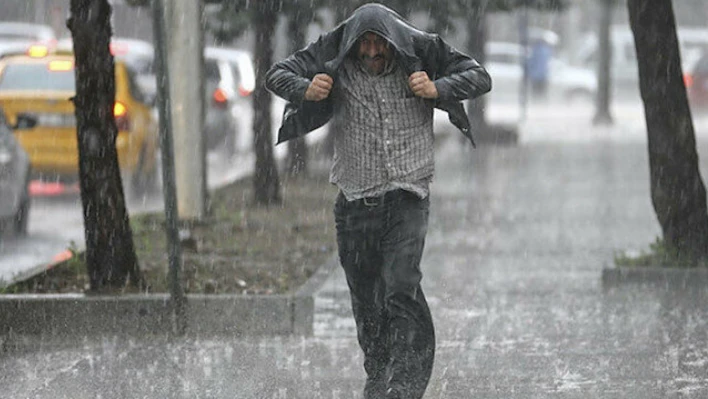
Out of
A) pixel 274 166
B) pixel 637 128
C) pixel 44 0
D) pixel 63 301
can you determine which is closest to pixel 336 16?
pixel 274 166

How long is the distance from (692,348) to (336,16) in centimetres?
1204

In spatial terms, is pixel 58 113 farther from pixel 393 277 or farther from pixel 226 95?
pixel 393 277

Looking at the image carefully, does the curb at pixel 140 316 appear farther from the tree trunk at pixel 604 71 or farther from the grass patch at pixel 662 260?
the tree trunk at pixel 604 71

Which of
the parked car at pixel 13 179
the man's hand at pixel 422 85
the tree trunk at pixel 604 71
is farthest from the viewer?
the tree trunk at pixel 604 71

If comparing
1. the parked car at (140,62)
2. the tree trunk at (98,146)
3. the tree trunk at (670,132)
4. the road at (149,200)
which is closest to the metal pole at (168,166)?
the tree trunk at (98,146)

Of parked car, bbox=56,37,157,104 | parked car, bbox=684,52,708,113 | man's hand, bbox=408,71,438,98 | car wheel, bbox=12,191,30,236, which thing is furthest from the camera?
parked car, bbox=684,52,708,113

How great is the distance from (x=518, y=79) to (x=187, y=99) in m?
40.9

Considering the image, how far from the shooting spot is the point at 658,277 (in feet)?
38.2

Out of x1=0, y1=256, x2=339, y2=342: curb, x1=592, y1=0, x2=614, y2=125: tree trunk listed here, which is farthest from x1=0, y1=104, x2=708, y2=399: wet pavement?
x1=592, y1=0, x2=614, y2=125: tree trunk

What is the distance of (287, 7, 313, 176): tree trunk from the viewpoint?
800 inches

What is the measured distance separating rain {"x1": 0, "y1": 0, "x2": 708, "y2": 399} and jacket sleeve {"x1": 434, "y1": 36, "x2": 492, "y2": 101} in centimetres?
30

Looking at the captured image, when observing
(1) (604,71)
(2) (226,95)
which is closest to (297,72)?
(2) (226,95)

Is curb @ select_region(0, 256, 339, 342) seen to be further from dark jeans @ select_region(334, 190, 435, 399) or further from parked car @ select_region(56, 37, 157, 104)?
parked car @ select_region(56, 37, 157, 104)

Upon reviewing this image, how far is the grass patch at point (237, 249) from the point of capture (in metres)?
Answer: 11.3
